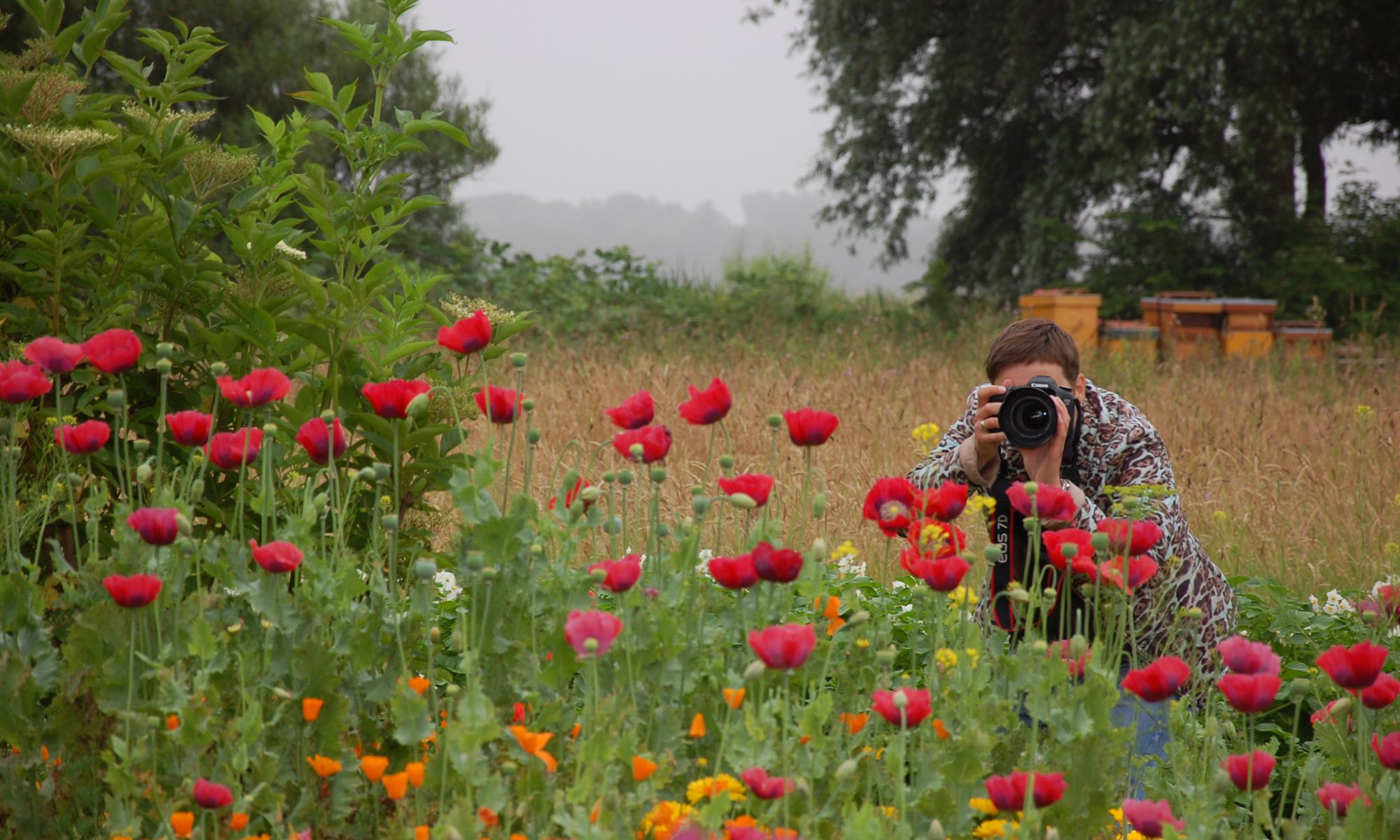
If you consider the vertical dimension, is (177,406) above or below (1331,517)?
above

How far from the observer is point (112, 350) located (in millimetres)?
1695

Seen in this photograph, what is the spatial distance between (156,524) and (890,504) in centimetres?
100

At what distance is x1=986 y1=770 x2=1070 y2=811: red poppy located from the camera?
4.22 feet

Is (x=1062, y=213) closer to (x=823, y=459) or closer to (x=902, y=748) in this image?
(x=823, y=459)

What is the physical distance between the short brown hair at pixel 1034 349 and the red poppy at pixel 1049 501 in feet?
2.85

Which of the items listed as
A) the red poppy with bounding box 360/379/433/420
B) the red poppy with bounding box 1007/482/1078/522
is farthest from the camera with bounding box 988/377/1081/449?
the red poppy with bounding box 360/379/433/420

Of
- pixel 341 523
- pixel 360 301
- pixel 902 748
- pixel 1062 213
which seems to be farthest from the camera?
pixel 1062 213

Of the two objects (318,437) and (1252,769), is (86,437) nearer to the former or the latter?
(318,437)

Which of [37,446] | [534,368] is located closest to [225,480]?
[37,446]

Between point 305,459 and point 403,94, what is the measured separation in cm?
1189

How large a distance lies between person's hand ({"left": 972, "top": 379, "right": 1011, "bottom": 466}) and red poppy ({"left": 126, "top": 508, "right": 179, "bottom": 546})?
5.03ft

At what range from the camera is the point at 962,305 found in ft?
40.2

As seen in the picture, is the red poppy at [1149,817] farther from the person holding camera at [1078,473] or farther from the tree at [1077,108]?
the tree at [1077,108]

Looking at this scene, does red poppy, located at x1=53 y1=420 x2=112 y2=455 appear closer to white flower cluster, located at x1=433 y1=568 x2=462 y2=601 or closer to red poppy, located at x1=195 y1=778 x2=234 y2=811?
red poppy, located at x1=195 y1=778 x2=234 y2=811
